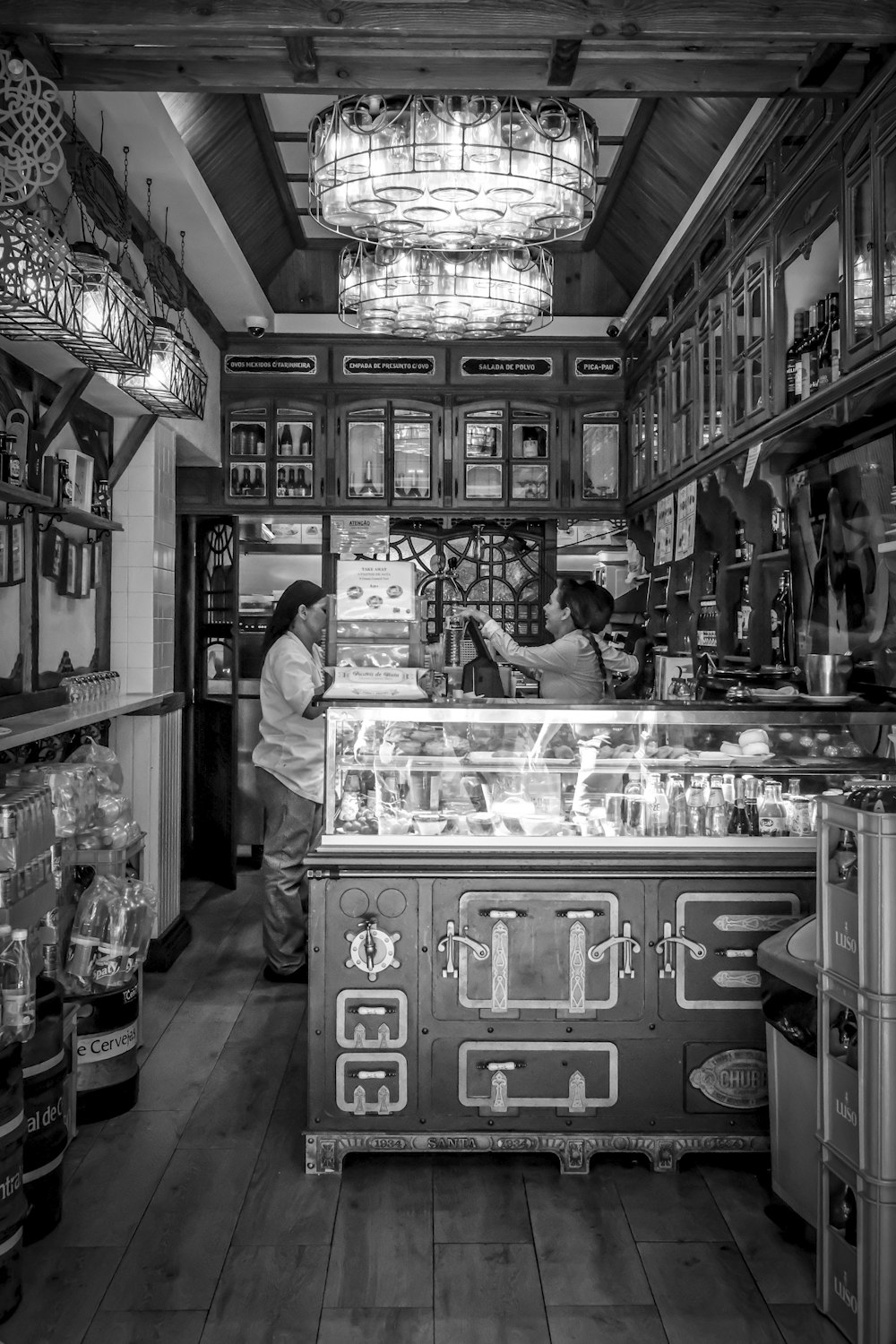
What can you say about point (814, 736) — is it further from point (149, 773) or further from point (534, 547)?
point (534, 547)

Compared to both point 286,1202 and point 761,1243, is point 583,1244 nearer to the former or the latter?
point 761,1243

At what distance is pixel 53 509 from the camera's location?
3.77m

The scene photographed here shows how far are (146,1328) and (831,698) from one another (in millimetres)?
2553

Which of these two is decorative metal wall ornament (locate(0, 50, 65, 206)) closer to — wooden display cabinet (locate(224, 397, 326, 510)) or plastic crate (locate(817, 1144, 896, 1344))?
plastic crate (locate(817, 1144, 896, 1344))

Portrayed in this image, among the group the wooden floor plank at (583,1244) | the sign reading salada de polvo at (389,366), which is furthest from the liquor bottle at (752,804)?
the sign reading salada de polvo at (389,366)

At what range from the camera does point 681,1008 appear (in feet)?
9.91

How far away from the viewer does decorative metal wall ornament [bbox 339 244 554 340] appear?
4.10 metres

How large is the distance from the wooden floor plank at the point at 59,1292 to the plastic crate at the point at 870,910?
1.81 m

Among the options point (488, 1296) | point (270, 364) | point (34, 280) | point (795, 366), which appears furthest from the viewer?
point (270, 364)

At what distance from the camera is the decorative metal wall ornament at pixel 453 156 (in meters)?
3.14

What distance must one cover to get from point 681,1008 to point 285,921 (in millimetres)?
2164

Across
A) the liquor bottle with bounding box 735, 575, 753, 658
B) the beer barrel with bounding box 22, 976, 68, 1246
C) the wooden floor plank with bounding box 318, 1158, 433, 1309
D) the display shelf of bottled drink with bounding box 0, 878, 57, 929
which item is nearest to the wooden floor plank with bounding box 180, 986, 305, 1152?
the wooden floor plank with bounding box 318, 1158, 433, 1309

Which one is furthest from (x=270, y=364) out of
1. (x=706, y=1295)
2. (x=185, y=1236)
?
(x=706, y=1295)

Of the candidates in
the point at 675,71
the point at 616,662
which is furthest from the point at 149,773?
the point at 675,71
